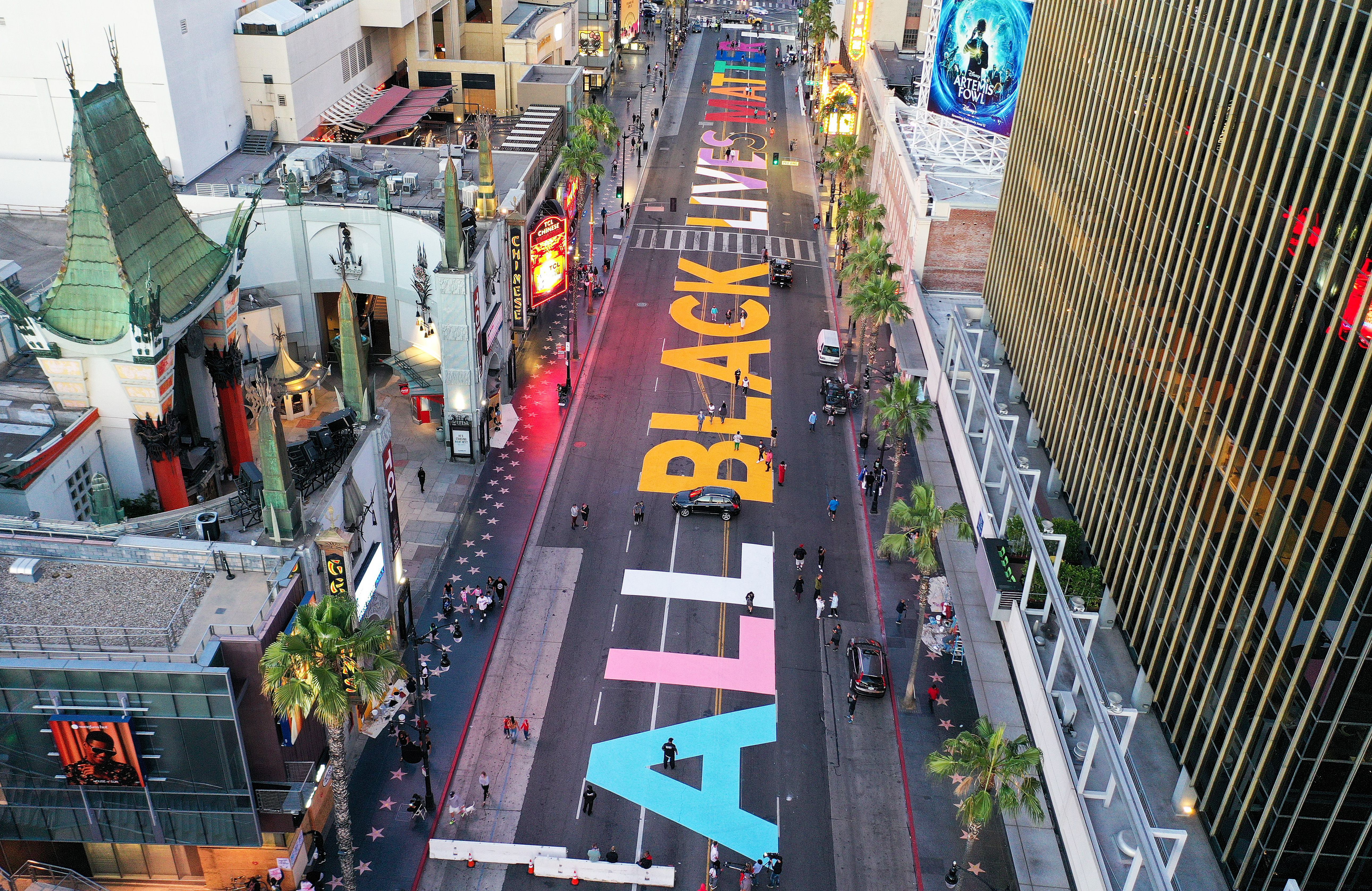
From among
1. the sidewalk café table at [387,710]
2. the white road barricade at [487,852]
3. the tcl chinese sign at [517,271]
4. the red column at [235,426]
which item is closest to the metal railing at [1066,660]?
the white road barricade at [487,852]

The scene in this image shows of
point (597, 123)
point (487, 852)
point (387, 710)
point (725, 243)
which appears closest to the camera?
point (487, 852)

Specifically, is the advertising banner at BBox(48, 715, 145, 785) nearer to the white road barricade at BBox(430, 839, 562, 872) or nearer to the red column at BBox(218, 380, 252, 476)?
the white road barricade at BBox(430, 839, 562, 872)

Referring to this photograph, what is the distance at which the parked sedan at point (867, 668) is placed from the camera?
4425 centimetres

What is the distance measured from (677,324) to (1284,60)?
50.5 metres

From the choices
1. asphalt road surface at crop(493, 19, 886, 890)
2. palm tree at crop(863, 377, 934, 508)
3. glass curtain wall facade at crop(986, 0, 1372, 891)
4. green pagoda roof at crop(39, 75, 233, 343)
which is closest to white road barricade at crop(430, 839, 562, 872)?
asphalt road surface at crop(493, 19, 886, 890)

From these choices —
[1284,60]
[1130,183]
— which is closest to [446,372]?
[1130,183]

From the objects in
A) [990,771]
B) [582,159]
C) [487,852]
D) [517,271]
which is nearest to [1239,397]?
[990,771]

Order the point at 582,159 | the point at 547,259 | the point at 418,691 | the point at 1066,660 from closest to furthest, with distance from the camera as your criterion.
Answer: the point at 1066,660
the point at 418,691
the point at 547,259
the point at 582,159

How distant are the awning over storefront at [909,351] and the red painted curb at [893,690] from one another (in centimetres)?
423

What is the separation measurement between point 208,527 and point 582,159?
2034 inches

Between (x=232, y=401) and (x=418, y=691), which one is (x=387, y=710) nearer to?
(x=418, y=691)

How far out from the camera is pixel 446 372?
5791cm

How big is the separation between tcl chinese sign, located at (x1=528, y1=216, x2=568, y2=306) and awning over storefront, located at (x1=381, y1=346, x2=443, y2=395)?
11.9 m

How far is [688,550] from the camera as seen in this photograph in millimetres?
53625
